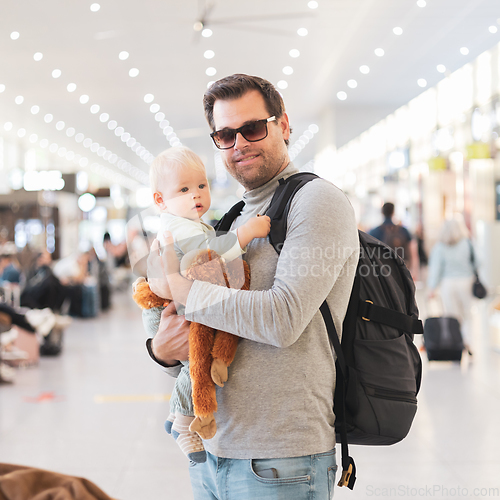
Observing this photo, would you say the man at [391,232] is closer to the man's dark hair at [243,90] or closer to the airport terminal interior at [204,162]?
the airport terminal interior at [204,162]

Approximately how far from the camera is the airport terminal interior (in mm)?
3930

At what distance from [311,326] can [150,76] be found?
9.75 m

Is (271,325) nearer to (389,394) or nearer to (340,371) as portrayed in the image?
(340,371)

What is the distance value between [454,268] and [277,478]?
19.1ft

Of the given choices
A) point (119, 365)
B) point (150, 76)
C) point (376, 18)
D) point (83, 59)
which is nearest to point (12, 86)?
point (83, 59)

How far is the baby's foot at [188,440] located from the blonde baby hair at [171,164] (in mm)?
720

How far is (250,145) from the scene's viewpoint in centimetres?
150

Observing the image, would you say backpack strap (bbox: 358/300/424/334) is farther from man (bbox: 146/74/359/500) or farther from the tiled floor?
the tiled floor

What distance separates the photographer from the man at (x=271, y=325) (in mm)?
1266

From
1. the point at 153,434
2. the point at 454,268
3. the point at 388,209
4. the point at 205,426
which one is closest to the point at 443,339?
the point at 454,268

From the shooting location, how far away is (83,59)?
28.7 ft

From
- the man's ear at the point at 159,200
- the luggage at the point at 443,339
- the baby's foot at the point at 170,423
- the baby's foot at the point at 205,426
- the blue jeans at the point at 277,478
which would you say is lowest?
the luggage at the point at 443,339

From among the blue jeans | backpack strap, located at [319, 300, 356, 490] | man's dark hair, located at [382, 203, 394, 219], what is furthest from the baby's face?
man's dark hair, located at [382, 203, 394, 219]

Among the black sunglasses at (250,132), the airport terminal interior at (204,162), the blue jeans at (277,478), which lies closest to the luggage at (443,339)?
the airport terminal interior at (204,162)
